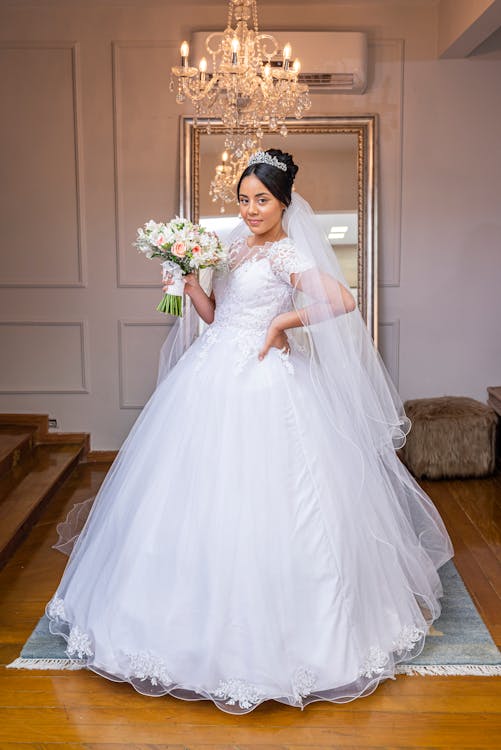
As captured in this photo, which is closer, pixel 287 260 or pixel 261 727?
pixel 261 727

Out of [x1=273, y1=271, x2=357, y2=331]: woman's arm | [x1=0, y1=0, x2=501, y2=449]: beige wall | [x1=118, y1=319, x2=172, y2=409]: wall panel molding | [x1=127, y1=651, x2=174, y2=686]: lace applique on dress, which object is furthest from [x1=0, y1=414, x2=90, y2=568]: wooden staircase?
[x1=273, y1=271, x2=357, y2=331]: woman's arm

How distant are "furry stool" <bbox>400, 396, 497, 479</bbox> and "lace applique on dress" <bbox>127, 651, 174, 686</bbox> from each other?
266 centimetres

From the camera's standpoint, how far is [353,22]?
16.1 ft

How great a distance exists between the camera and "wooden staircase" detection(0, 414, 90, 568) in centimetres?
383

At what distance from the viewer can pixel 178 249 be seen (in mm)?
2668

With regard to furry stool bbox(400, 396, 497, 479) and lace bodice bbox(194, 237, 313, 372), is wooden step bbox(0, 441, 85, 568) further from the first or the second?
furry stool bbox(400, 396, 497, 479)

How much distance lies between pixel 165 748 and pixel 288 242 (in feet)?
5.40

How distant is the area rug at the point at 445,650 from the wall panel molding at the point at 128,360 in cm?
233

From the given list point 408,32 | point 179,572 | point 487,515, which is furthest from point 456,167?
point 179,572

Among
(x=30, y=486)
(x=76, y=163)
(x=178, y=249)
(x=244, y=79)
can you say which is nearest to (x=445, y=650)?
(x=178, y=249)

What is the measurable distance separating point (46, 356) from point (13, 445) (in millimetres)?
767

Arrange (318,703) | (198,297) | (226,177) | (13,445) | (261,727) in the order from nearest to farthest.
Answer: (261,727) < (318,703) < (198,297) < (13,445) < (226,177)

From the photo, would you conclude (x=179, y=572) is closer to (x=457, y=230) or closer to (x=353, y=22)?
(x=457, y=230)

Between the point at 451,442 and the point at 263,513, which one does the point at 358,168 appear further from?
the point at 263,513
